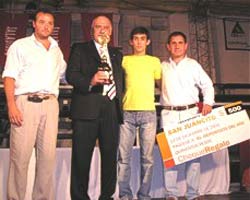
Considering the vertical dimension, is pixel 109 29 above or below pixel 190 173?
above

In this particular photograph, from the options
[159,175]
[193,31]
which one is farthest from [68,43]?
[159,175]

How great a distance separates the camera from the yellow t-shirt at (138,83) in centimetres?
245

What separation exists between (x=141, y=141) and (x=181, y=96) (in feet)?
1.36

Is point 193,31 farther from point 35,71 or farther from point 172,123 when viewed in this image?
point 35,71

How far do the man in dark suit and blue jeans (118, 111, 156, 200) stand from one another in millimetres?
148

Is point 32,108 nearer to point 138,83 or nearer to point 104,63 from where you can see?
point 104,63

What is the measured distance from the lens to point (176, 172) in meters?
2.64

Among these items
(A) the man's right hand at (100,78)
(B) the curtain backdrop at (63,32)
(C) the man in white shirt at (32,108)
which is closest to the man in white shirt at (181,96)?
(A) the man's right hand at (100,78)

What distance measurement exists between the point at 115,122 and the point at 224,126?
0.86 meters

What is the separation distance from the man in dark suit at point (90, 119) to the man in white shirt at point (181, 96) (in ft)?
1.44

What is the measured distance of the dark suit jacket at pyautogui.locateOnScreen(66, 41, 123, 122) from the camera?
223 cm

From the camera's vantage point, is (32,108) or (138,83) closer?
(32,108)

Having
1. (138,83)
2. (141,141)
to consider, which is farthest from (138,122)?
(138,83)

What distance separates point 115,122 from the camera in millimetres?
2285
